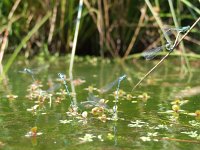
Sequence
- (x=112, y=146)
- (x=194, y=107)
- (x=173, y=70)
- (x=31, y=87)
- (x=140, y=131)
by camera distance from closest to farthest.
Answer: (x=112, y=146) < (x=140, y=131) < (x=194, y=107) < (x=31, y=87) < (x=173, y=70)

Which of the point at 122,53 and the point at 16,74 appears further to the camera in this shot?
the point at 122,53

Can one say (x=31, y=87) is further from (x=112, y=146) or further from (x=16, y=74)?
(x=112, y=146)

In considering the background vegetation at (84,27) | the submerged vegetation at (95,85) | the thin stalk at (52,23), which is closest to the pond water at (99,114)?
the submerged vegetation at (95,85)

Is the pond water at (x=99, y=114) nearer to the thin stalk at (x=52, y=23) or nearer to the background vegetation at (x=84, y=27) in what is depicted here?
the thin stalk at (x=52, y=23)

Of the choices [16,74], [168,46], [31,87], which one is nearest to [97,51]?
[16,74]

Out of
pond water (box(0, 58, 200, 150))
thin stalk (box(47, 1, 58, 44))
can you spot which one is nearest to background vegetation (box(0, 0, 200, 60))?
thin stalk (box(47, 1, 58, 44))

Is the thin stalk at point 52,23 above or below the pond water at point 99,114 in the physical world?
above
